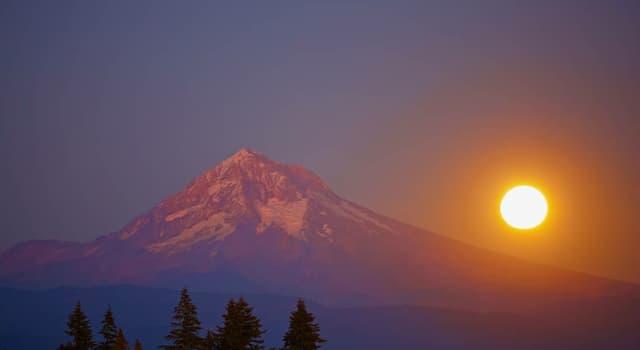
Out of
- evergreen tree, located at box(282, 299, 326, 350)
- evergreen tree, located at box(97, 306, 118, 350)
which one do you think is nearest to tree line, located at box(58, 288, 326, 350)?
evergreen tree, located at box(282, 299, 326, 350)

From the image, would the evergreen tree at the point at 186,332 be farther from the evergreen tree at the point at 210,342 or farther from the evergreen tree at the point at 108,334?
the evergreen tree at the point at 108,334

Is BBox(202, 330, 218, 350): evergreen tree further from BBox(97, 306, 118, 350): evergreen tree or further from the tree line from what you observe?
BBox(97, 306, 118, 350): evergreen tree

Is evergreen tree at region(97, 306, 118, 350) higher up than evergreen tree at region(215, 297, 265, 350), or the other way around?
evergreen tree at region(97, 306, 118, 350)

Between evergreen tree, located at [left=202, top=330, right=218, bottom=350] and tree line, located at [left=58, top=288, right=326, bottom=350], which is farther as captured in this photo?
evergreen tree, located at [left=202, top=330, right=218, bottom=350]

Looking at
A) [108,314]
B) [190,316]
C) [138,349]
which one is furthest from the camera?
[108,314]

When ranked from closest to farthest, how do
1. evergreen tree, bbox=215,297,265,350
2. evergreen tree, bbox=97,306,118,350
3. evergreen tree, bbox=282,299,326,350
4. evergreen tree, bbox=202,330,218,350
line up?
evergreen tree, bbox=282,299,326,350, evergreen tree, bbox=215,297,265,350, evergreen tree, bbox=202,330,218,350, evergreen tree, bbox=97,306,118,350

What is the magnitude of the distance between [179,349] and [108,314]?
233 inches

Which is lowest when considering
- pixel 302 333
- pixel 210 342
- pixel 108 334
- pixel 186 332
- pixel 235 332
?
pixel 302 333

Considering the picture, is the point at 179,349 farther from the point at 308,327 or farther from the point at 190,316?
the point at 308,327

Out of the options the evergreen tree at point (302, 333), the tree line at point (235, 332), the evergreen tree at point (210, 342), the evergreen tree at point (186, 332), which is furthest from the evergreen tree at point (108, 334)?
the evergreen tree at point (302, 333)

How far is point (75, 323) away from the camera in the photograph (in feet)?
133

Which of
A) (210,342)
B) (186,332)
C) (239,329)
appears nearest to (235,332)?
(239,329)

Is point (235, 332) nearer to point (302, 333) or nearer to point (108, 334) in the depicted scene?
point (302, 333)

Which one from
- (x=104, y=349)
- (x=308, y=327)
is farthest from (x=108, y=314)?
(x=308, y=327)
